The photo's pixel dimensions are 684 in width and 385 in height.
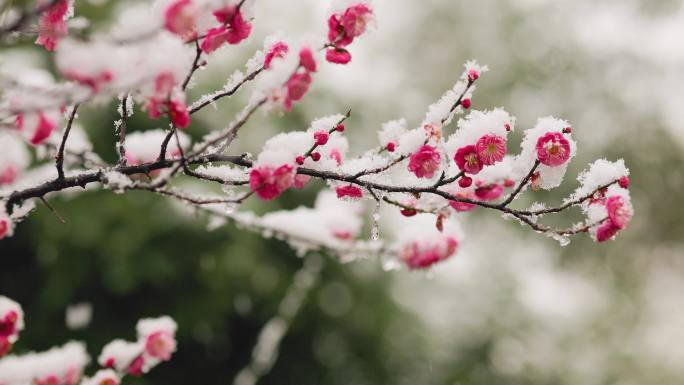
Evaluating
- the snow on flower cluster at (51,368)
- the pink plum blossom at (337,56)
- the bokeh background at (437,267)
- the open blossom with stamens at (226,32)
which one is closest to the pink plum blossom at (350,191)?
the pink plum blossom at (337,56)

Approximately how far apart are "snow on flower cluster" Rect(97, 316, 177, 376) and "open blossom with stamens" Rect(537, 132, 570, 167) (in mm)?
978

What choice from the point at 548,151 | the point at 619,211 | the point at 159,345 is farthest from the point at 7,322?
the point at 619,211

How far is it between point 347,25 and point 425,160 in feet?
0.95

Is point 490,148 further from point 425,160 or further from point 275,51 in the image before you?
point 275,51

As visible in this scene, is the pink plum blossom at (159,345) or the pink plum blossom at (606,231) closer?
the pink plum blossom at (606,231)

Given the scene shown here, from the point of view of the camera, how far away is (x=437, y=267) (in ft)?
10.0

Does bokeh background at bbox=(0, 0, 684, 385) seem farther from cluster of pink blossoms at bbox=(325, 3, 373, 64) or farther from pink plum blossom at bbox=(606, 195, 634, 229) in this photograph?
cluster of pink blossoms at bbox=(325, 3, 373, 64)

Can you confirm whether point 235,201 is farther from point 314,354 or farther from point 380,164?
point 314,354

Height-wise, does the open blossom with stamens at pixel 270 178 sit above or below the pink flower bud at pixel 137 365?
above

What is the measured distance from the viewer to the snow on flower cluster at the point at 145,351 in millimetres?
1493

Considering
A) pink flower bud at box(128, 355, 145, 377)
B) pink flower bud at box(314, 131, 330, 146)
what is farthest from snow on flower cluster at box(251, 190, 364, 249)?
pink flower bud at box(128, 355, 145, 377)

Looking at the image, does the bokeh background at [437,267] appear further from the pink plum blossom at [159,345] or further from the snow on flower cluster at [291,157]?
the snow on flower cluster at [291,157]

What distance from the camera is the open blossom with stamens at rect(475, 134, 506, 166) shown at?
3.65 ft

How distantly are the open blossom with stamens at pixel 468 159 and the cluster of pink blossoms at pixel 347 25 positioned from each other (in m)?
0.29
